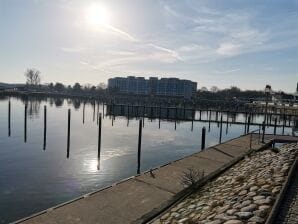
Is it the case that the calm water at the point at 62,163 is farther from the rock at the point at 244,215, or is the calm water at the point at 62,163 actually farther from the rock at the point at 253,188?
the rock at the point at 244,215

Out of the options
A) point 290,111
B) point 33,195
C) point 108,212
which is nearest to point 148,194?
point 108,212

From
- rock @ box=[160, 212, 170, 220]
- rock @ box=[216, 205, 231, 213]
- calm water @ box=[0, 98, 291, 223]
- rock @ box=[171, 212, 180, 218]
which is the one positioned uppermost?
rock @ box=[216, 205, 231, 213]

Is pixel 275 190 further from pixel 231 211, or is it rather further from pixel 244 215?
pixel 244 215

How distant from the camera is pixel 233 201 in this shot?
8.73 meters

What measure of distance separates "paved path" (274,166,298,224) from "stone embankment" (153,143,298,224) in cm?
26

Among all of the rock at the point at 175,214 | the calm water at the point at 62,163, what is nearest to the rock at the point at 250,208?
the rock at the point at 175,214

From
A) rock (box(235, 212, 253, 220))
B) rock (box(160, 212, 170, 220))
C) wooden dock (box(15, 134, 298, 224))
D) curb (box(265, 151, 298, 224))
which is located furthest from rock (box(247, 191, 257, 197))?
wooden dock (box(15, 134, 298, 224))

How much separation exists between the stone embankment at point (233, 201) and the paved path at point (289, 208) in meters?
0.26

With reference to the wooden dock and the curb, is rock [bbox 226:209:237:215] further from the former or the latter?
A: the wooden dock

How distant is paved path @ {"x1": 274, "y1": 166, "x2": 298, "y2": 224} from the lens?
22.0 feet

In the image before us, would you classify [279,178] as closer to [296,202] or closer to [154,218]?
[296,202]

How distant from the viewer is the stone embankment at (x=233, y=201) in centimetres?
739

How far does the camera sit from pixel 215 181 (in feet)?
42.2

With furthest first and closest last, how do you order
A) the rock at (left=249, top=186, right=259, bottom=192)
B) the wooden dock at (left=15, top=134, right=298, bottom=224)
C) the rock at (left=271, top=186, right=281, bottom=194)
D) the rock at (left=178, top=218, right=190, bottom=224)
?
the wooden dock at (left=15, top=134, right=298, bottom=224) < the rock at (left=249, top=186, right=259, bottom=192) < the rock at (left=271, top=186, right=281, bottom=194) < the rock at (left=178, top=218, right=190, bottom=224)
